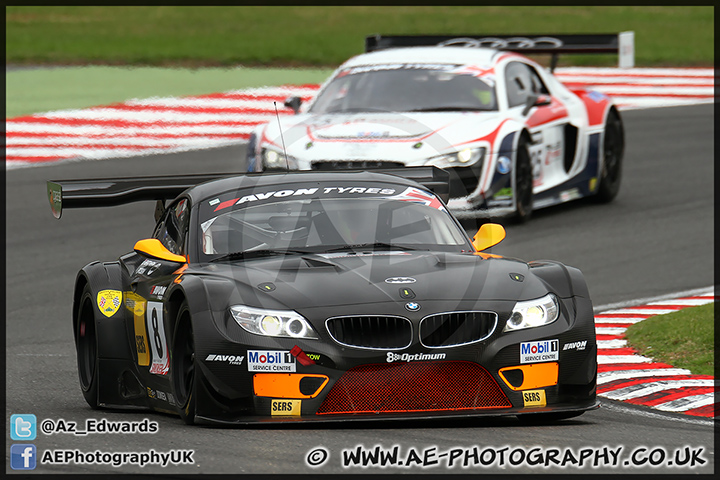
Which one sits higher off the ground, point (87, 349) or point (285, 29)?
point (285, 29)

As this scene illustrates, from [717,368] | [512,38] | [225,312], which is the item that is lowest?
[717,368]

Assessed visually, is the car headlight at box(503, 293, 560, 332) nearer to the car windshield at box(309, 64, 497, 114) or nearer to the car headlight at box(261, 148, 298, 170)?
the car headlight at box(261, 148, 298, 170)

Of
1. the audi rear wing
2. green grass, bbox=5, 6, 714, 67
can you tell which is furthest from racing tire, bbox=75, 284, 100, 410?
green grass, bbox=5, 6, 714, 67

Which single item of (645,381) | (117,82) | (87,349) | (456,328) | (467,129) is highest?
(117,82)

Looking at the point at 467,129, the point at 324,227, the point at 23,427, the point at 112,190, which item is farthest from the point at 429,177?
the point at 467,129

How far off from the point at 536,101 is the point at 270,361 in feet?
26.8

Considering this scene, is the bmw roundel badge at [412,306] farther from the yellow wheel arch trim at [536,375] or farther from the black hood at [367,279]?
the yellow wheel arch trim at [536,375]

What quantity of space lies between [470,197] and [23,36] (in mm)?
21592

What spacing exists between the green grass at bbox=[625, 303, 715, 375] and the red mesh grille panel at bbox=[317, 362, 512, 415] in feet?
8.70

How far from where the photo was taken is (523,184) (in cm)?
1331

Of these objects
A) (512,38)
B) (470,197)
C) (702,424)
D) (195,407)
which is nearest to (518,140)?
(470,197)

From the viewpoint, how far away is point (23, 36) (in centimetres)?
3216

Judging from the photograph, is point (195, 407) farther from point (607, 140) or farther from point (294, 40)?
point (294, 40)

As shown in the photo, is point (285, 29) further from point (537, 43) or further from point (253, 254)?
point (253, 254)
